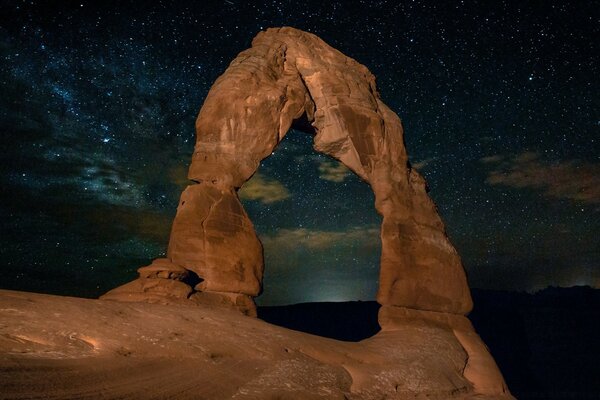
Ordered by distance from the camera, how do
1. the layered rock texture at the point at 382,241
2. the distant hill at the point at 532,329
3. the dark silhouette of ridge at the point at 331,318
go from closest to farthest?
the layered rock texture at the point at 382,241 < the distant hill at the point at 532,329 < the dark silhouette of ridge at the point at 331,318

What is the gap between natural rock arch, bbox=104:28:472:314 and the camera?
754 cm

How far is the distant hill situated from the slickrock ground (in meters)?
34.6

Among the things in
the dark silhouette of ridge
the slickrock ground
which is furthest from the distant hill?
the slickrock ground

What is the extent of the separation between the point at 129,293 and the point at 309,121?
6.02m

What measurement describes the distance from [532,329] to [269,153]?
3624 centimetres

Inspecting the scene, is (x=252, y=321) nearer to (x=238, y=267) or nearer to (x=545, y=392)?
(x=238, y=267)

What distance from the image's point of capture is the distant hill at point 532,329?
1313 inches

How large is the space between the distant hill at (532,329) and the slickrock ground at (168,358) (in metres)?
34.6

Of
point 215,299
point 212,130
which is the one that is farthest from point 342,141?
point 215,299

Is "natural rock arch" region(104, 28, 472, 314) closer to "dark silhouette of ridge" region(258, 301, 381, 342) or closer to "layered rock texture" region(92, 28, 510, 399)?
"layered rock texture" region(92, 28, 510, 399)

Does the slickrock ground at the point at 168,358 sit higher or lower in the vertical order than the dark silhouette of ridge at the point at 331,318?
higher

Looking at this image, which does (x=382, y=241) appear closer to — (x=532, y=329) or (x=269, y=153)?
(x=269, y=153)

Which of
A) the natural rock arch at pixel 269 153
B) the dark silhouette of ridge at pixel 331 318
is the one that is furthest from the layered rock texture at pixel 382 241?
the dark silhouette of ridge at pixel 331 318

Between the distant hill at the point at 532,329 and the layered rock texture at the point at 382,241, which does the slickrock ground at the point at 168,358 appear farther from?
the distant hill at the point at 532,329
